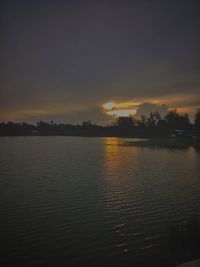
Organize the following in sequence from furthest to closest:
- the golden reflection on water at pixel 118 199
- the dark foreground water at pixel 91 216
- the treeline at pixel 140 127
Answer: the treeline at pixel 140 127 < the golden reflection on water at pixel 118 199 < the dark foreground water at pixel 91 216

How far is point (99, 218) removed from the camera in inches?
303

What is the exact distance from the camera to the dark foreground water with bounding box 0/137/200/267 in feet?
18.5

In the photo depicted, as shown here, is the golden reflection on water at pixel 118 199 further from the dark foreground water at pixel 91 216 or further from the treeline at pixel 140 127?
the treeline at pixel 140 127

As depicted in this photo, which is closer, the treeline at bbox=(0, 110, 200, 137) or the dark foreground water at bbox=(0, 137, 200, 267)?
the dark foreground water at bbox=(0, 137, 200, 267)

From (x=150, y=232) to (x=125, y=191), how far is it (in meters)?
3.89

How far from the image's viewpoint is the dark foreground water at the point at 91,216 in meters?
5.64

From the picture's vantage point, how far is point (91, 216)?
25.5 feet

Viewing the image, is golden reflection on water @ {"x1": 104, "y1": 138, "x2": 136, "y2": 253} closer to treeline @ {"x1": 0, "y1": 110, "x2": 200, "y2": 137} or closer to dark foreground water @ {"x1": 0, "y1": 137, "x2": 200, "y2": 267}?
dark foreground water @ {"x1": 0, "y1": 137, "x2": 200, "y2": 267}

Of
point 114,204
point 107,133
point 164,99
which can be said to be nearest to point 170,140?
point 107,133

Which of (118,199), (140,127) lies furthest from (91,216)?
(140,127)

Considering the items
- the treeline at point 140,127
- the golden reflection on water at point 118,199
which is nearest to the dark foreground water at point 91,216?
the golden reflection on water at point 118,199

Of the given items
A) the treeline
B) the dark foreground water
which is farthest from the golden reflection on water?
the treeline

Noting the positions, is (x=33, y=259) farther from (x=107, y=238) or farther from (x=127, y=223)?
(x=127, y=223)

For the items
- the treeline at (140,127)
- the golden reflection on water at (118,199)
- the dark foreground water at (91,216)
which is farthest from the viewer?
the treeline at (140,127)
